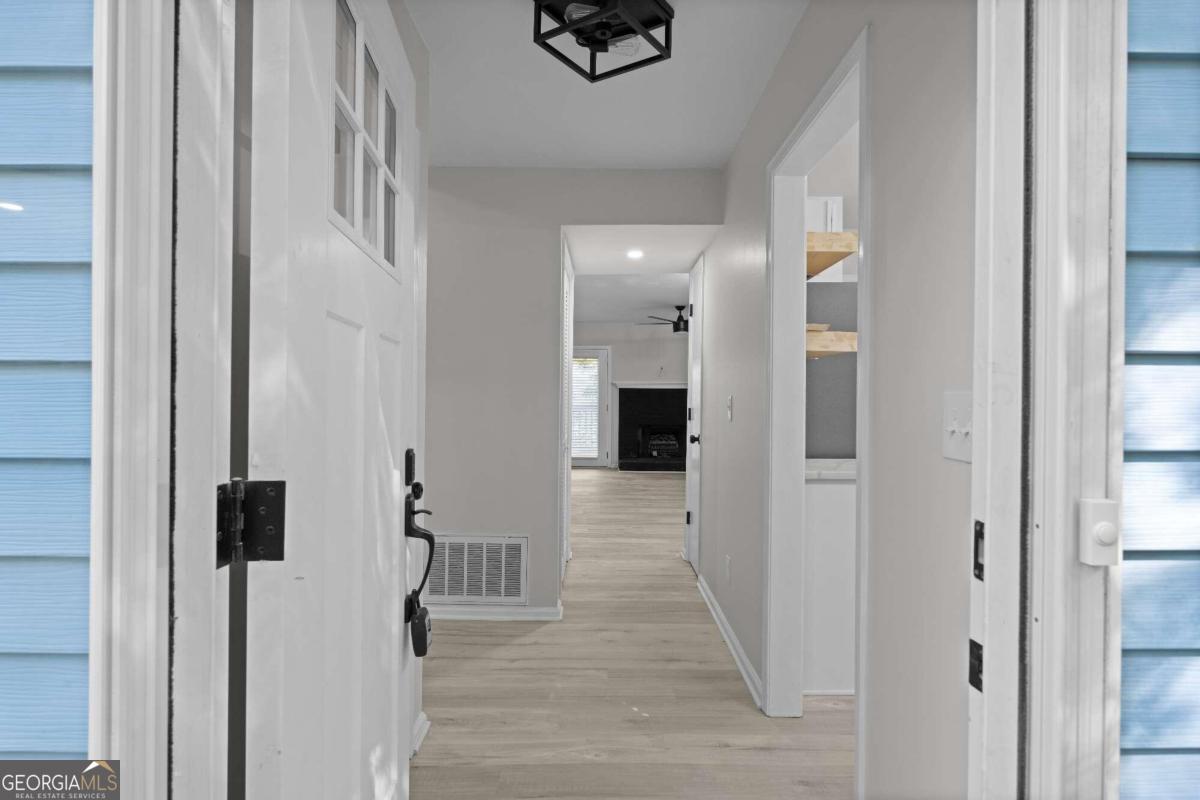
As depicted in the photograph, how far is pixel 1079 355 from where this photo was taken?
75 cm

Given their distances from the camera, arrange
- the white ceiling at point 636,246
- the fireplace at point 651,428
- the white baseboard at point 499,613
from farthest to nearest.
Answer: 1. the fireplace at point 651,428
2. the white ceiling at point 636,246
3. the white baseboard at point 499,613

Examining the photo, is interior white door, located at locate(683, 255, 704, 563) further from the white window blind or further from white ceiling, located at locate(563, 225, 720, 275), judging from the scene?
the white window blind

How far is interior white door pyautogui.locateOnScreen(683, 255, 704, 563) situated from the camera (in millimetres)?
4598

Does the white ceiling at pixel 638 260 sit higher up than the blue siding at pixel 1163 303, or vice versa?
the white ceiling at pixel 638 260

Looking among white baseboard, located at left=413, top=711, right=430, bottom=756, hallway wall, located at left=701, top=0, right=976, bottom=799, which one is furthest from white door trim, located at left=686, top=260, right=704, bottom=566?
hallway wall, located at left=701, top=0, right=976, bottom=799

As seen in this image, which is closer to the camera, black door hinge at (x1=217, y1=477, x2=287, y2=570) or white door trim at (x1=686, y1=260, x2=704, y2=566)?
black door hinge at (x1=217, y1=477, x2=287, y2=570)

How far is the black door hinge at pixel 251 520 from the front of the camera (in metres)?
0.83

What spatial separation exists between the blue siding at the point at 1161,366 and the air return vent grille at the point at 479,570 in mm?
3136

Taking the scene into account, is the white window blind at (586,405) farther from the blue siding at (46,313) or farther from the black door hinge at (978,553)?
the blue siding at (46,313)

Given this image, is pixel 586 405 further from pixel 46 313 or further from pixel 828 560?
pixel 46 313

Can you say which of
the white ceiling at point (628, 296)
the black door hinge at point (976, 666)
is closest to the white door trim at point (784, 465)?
the black door hinge at point (976, 666)

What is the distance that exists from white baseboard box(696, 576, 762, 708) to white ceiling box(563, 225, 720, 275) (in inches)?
84.8

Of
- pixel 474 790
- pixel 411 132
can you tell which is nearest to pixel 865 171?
pixel 411 132

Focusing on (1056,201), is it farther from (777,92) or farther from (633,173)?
(633,173)
